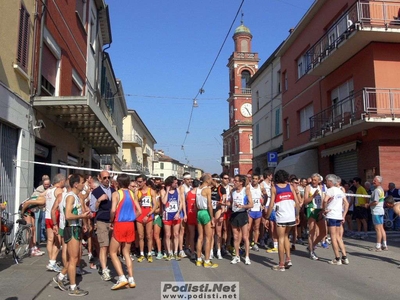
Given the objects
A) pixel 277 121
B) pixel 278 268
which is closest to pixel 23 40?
pixel 278 268

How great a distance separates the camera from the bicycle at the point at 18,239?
8305 mm

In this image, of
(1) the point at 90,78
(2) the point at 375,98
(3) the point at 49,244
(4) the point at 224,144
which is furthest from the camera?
(4) the point at 224,144

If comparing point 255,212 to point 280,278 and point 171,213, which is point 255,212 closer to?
point 171,213

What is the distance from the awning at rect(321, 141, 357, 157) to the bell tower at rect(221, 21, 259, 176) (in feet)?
113

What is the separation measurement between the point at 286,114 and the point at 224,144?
38726 millimetres

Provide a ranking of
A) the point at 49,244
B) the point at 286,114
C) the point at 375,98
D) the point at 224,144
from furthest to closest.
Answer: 1. the point at 224,144
2. the point at 286,114
3. the point at 375,98
4. the point at 49,244

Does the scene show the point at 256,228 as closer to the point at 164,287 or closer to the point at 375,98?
the point at 164,287

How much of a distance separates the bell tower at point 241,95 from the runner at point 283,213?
46.2 meters

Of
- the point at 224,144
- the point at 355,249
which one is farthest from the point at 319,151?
the point at 224,144

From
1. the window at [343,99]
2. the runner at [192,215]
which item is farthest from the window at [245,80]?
the runner at [192,215]

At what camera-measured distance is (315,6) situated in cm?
2083

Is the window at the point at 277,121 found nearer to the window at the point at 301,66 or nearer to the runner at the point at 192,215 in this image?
the window at the point at 301,66

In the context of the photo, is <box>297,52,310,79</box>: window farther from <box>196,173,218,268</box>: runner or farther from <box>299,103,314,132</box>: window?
<box>196,173,218,268</box>: runner

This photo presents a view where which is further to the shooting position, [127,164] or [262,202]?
[127,164]
